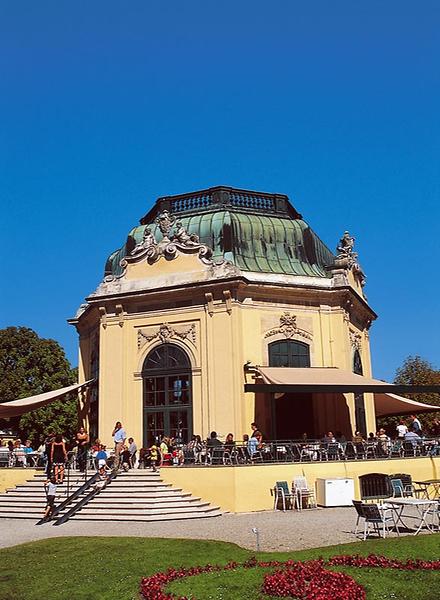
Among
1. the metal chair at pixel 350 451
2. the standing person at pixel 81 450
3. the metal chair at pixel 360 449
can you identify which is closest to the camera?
the metal chair at pixel 350 451

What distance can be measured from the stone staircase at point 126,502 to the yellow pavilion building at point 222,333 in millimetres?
4529

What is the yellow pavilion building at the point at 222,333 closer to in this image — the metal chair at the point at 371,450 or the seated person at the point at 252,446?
the seated person at the point at 252,446

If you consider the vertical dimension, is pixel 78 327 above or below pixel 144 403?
above

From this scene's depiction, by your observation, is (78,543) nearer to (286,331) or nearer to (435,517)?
(435,517)

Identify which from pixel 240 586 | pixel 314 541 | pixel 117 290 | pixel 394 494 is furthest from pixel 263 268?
pixel 240 586

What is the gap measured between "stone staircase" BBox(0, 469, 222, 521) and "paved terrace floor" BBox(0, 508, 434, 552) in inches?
18.5

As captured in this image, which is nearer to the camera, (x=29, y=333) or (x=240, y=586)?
(x=240, y=586)

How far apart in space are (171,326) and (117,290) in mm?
2637

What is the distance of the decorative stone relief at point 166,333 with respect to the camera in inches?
926

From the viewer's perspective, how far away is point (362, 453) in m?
19.8

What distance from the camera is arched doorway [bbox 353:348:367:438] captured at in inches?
970

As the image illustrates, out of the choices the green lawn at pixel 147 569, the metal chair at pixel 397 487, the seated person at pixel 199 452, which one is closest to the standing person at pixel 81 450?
the seated person at pixel 199 452

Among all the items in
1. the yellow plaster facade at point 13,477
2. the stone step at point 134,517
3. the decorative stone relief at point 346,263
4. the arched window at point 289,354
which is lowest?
the stone step at point 134,517

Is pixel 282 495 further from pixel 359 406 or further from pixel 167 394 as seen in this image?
pixel 359 406
